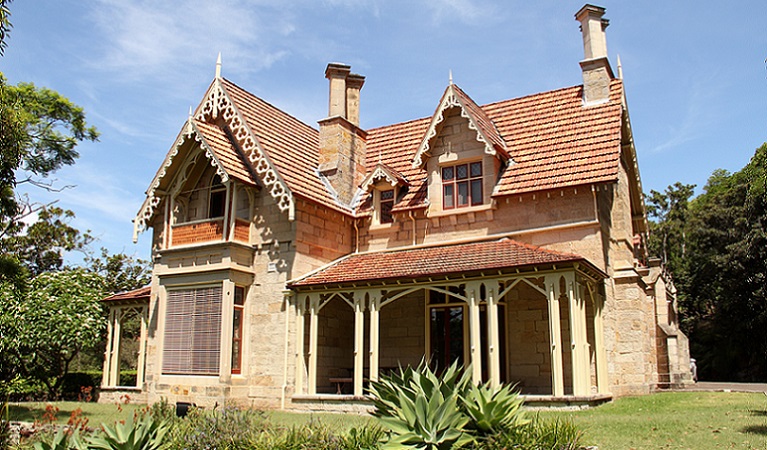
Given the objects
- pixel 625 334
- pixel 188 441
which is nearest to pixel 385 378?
pixel 188 441

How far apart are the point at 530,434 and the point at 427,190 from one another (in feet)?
40.9

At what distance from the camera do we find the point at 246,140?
20.5m

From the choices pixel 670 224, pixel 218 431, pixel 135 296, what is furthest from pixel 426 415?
pixel 670 224

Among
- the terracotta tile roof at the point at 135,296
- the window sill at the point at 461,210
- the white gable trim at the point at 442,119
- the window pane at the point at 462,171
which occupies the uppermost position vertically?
the white gable trim at the point at 442,119

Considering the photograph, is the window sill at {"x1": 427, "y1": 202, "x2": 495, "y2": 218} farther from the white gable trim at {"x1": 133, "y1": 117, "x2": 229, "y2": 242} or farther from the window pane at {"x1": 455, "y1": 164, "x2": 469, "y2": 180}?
the white gable trim at {"x1": 133, "y1": 117, "x2": 229, "y2": 242}

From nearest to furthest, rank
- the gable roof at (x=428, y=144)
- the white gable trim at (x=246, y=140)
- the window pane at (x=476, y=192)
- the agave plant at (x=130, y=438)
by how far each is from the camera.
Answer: the agave plant at (x=130, y=438), the gable roof at (x=428, y=144), the white gable trim at (x=246, y=140), the window pane at (x=476, y=192)

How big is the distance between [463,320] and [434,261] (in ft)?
7.12

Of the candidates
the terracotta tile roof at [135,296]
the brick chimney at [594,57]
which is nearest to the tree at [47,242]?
the terracotta tile roof at [135,296]

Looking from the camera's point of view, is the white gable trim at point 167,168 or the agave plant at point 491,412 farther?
the white gable trim at point 167,168

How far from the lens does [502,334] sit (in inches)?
737

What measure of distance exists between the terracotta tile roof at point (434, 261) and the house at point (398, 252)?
85mm

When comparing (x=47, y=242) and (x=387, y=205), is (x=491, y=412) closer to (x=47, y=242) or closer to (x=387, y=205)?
(x=387, y=205)

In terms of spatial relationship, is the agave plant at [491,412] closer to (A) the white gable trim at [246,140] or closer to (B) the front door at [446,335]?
(B) the front door at [446,335]

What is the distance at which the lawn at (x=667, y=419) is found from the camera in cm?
1022
